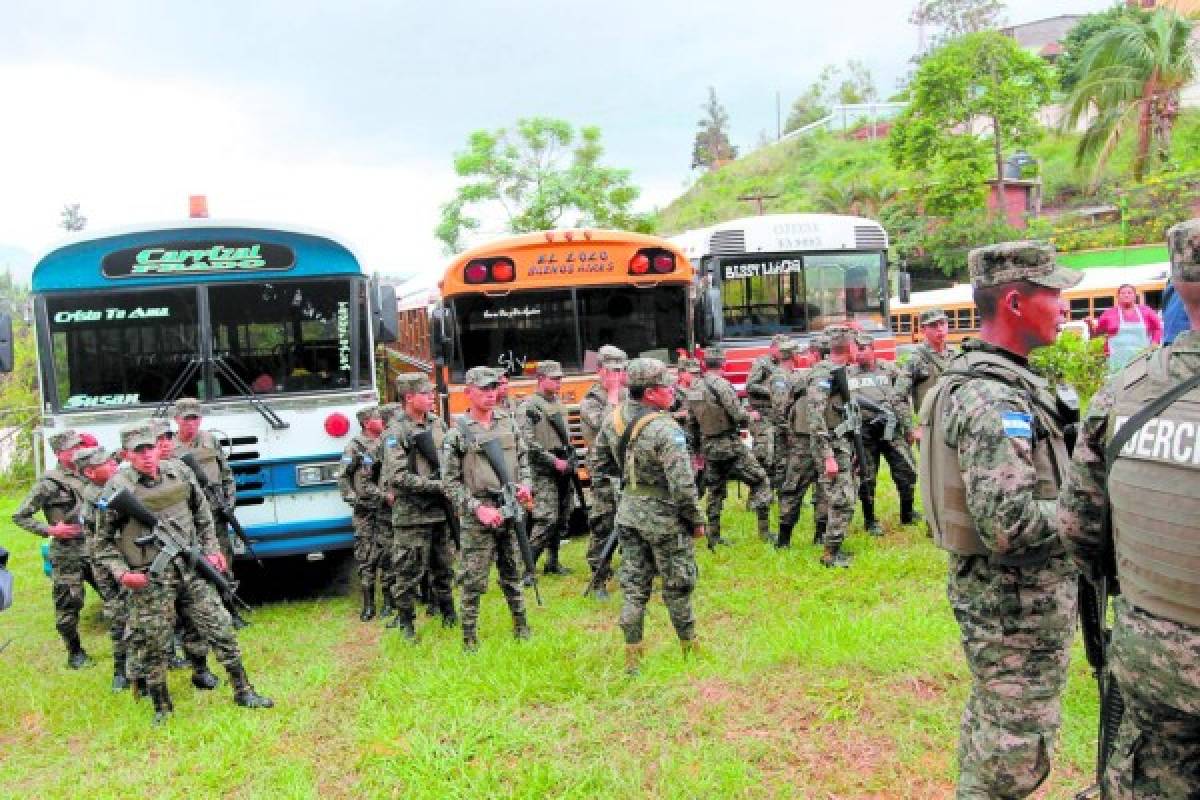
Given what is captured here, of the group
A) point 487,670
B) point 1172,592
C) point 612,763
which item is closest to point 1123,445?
point 1172,592

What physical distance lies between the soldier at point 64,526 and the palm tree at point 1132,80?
26006 mm

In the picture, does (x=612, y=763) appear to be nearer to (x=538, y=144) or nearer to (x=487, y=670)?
(x=487, y=670)

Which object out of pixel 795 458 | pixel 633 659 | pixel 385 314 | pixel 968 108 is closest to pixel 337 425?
pixel 385 314

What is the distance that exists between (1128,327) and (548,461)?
707 centimetres

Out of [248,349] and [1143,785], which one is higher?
[248,349]

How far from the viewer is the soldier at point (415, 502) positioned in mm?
6902

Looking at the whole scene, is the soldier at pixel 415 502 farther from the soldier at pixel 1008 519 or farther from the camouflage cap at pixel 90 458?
the soldier at pixel 1008 519

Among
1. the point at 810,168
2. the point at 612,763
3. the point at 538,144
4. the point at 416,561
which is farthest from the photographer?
the point at 810,168

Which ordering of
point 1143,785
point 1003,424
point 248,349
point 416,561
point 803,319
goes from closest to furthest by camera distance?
1. point 1143,785
2. point 1003,424
3. point 416,561
4. point 248,349
5. point 803,319

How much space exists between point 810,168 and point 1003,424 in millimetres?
51859

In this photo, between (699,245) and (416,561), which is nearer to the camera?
(416,561)

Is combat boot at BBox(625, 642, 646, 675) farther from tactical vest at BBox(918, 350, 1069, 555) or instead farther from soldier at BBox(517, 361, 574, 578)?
tactical vest at BBox(918, 350, 1069, 555)

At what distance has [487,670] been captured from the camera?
233 inches

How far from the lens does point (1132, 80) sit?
25766 millimetres
